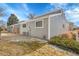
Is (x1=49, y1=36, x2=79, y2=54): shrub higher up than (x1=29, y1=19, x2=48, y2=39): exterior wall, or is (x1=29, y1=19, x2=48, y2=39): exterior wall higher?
(x1=29, y1=19, x2=48, y2=39): exterior wall

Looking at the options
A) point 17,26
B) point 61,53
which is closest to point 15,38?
point 17,26

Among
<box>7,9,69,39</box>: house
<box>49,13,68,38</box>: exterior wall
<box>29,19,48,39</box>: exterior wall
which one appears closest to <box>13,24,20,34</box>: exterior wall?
<box>7,9,69,39</box>: house

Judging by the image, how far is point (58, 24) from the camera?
12.2 feet

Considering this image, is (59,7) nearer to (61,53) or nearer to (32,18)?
(32,18)

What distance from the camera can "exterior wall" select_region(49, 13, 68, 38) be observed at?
3709 millimetres

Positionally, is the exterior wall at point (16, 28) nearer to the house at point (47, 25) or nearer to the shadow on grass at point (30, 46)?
the house at point (47, 25)

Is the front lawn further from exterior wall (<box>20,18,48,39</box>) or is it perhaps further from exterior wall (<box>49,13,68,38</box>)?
exterior wall (<box>49,13,68,38</box>)

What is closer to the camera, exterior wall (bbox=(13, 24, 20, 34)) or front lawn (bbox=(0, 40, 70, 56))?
front lawn (bbox=(0, 40, 70, 56))

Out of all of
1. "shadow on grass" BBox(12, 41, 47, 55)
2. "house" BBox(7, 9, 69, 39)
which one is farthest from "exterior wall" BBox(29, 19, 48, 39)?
"shadow on grass" BBox(12, 41, 47, 55)

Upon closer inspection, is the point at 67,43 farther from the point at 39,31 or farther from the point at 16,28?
the point at 16,28

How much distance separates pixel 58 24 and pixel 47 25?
0.19 m

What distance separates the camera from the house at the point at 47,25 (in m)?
3.71

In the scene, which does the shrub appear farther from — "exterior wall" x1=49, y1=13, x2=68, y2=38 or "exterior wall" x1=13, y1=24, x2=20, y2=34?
"exterior wall" x1=13, y1=24, x2=20, y2=34

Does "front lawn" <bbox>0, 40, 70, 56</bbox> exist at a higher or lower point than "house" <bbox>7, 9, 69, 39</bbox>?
lower
